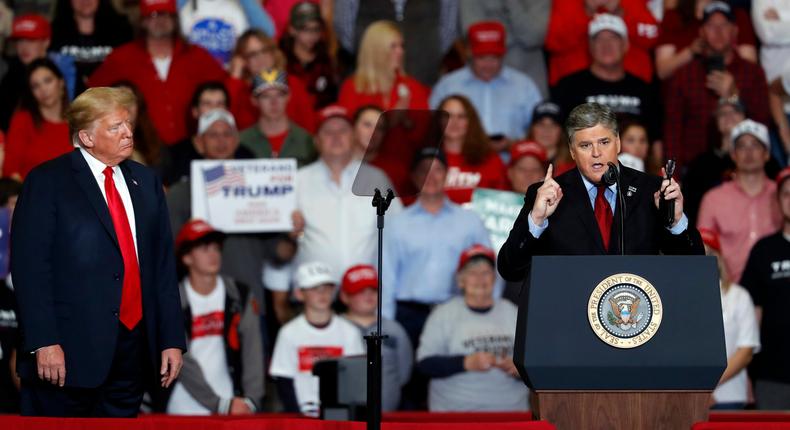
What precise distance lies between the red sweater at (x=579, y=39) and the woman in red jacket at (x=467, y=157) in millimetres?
1220

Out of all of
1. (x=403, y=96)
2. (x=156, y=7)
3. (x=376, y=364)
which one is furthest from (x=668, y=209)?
(x=156, y=7)

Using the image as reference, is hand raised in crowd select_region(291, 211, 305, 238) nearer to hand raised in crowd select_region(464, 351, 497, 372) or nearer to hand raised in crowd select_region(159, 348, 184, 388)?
hand raised in crowd select_region(464, 351, 497, 372)

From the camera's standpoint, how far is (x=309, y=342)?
28.2 feet

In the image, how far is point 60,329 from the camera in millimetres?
5203

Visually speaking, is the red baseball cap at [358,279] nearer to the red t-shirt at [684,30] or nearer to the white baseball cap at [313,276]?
the white baseball cap at [313,276]

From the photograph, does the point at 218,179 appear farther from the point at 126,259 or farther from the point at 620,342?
the point at 620,342

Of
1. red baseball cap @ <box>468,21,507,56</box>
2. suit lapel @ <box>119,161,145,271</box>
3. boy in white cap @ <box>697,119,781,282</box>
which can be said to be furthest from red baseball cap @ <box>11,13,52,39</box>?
suit lapel @ <box>119,161,145,271</box>

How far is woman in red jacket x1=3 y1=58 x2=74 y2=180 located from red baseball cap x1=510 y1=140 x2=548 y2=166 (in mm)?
3098

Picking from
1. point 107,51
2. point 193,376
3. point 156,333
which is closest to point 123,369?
point 156,333

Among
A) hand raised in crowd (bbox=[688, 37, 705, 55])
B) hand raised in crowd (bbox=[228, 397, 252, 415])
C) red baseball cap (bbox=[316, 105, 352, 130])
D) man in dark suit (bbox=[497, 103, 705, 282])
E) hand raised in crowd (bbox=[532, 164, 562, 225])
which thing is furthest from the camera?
hand raised in crowd (bbox=[688, 37, 705, 55])

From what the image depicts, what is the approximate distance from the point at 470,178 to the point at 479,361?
1.84m

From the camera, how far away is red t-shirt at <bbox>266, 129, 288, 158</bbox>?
9859mm

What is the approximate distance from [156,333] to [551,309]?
5.33 feet

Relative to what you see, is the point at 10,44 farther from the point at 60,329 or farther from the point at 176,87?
the point at 60,329
